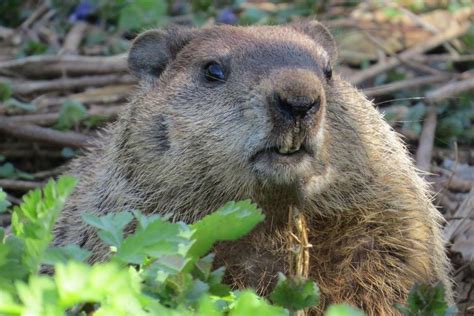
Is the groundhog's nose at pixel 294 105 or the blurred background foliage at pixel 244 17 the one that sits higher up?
the groundhog's nose at pixel 294 105

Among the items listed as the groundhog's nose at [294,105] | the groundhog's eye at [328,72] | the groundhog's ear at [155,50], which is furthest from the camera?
the groundhog's ear at [155,50]

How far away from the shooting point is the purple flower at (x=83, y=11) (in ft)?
24.1

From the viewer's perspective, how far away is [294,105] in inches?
124

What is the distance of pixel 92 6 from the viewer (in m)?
7.39

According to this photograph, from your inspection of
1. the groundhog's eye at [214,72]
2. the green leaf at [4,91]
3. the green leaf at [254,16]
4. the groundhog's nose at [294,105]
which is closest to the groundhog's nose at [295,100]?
the groundhog's nose at [294,105]

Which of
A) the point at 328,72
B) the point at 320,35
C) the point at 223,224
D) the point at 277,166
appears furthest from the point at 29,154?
the point at 223,224

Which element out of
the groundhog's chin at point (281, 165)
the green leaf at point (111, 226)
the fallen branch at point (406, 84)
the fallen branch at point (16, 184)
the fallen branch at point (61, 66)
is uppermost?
the green leaf at point (111, 226)

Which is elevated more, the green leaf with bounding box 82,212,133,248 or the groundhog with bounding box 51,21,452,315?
the green leaf with bounding box 82,212,133,248

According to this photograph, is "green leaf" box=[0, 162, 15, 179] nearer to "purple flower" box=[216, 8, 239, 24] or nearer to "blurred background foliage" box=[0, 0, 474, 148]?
"blurred background foliage" box=[0, 0, 474, 148]

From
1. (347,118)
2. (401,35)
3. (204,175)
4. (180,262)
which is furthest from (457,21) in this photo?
(180,262)

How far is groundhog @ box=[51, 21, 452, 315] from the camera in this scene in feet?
10.9

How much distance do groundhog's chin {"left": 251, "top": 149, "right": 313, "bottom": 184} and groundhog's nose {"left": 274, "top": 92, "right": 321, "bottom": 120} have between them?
15 centimetres

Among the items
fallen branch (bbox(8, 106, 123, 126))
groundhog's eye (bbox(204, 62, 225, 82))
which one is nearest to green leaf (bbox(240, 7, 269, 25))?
fallen branch (bbox(8, 106, 123, 126))

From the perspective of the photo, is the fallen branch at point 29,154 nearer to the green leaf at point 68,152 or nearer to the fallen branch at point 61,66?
the green leaf at point 68,152
